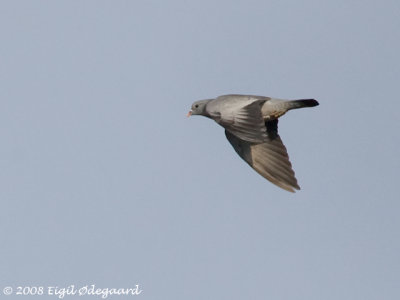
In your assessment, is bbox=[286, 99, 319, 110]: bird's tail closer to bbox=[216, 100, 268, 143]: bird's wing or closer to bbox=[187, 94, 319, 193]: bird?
bbox=[187, 94, 319, 193]: bird

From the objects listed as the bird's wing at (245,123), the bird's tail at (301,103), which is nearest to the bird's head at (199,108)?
the bird's tail at (301,103)

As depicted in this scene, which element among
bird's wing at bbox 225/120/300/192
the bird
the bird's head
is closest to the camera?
the bird

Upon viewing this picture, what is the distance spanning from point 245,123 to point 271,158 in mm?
1940

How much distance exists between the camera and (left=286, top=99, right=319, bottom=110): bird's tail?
1898 cm

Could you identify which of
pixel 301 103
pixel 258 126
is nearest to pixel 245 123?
pixel 258 126

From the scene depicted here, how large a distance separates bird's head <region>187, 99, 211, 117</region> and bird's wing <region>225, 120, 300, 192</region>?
76 cm

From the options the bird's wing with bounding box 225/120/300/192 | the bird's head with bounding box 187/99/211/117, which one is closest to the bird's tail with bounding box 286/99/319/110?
the bird's wing with bounding box 225/120/300/192

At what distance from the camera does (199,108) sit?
67.9ft

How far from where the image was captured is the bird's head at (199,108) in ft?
67.3

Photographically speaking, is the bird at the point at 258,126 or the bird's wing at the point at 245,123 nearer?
the bird's wing at the point at 245,123

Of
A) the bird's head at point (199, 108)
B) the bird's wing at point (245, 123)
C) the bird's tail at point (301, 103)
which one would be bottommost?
the bird's wing at point (245, 123)

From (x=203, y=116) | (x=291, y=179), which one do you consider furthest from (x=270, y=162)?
(x=203, y=116)

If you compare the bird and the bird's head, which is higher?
the bird's head

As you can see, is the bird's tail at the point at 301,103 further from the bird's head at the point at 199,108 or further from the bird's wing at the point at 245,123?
the bird's head at the point at 199,108
